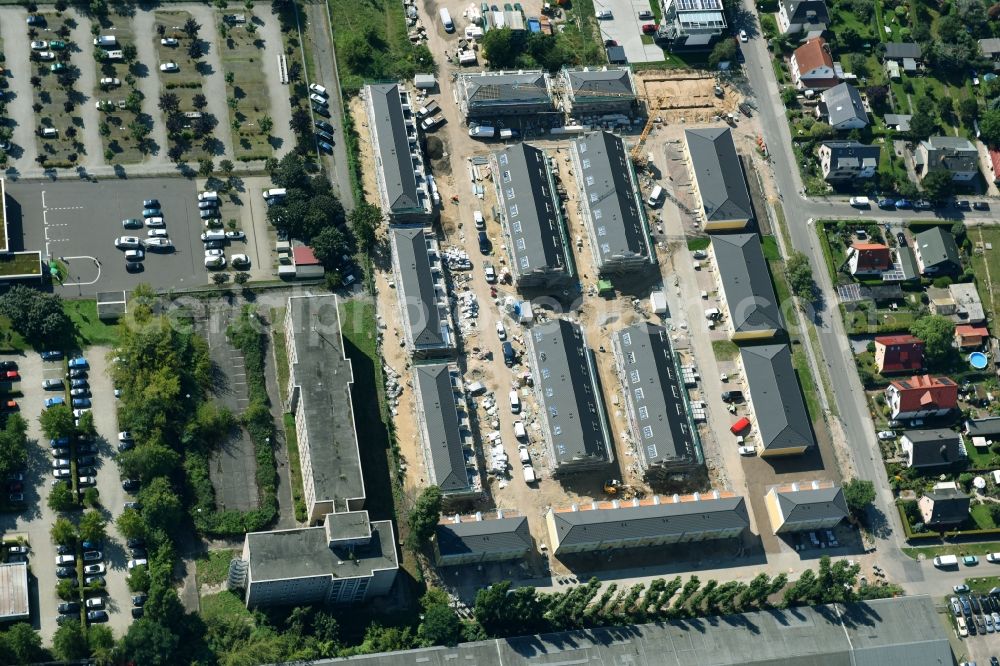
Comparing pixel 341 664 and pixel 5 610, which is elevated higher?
pixel 5 610

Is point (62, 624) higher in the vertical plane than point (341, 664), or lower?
higher

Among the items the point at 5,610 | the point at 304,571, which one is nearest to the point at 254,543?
the point at 304,571

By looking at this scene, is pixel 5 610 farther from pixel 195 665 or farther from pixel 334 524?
pixel 334 524

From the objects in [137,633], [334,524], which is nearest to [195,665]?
[137,633]

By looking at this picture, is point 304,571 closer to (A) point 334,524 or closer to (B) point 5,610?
(A) point 334,524

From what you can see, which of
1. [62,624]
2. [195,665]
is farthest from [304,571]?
[62,624]
